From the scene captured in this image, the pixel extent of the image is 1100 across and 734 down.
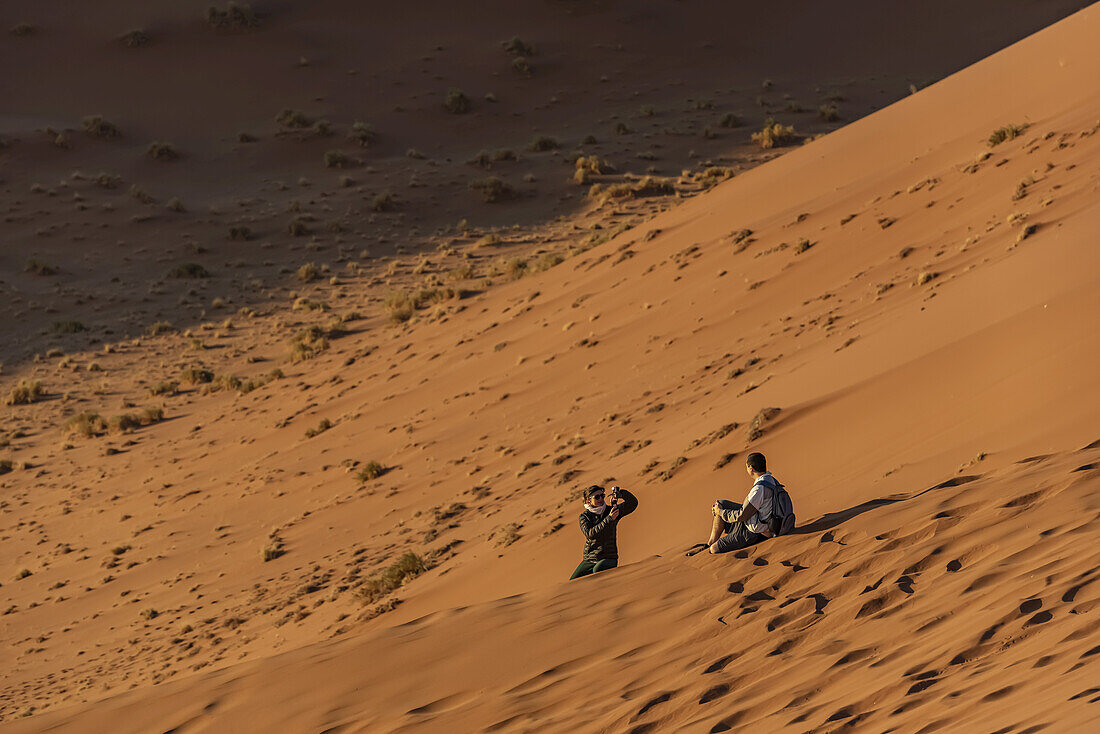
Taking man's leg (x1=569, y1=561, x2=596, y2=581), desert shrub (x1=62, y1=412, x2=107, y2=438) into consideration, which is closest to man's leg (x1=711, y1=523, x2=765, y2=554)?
man's leg (x1=569, y1=561, x2=596, y2=581)

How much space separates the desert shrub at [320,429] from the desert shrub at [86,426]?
5.30 m

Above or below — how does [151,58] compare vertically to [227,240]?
above

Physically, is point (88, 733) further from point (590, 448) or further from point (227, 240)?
point (227, 240)

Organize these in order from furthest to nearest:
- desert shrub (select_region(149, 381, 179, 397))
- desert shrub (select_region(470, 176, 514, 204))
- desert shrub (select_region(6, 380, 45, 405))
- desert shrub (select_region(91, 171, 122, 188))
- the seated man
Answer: desert shrub (select_region(91, 171, 122, 188)) < desert shrub (select_region(470, 176, 514, 204)) < desert shrub (select_region(6, 380, 45, 405)) < desert shrub (select_region(149, 381, 179, 397)) < the seated man

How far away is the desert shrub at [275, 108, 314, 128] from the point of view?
40750 mm

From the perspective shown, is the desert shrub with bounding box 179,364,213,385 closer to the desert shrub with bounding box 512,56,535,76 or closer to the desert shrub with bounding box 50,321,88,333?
the desert shrub with bounding box 50,321,88,333

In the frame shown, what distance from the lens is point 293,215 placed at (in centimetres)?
3291

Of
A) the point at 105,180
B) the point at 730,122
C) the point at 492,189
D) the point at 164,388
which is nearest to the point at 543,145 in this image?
the point at 492,189

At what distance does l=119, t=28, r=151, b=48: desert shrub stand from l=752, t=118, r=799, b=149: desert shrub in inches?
1009

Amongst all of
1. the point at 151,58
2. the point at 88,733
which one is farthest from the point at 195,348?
the point at 151,58

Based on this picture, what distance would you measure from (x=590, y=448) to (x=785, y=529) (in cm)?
566

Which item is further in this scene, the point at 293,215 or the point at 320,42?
the point at 320,42

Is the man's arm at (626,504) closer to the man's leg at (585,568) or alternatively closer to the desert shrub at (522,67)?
the man's leg at (585,568)

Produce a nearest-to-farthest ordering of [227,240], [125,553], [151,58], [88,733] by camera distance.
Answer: [88,733]
[125,553]
[227,240]
[151,58]
